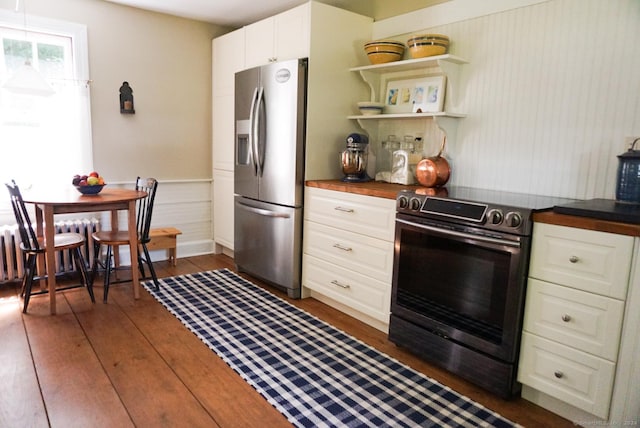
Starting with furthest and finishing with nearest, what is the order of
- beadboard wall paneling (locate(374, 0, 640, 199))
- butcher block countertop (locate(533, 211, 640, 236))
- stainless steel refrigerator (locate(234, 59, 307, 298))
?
stainless steel refrigerator (locate(234, 59, 307, 298))
beadboard wall paneling (locate(374, 0, 640, 199))
butcher block countertop (locate(533, 211, 640, 236))

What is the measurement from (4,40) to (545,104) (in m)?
3.83

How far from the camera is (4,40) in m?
3.27

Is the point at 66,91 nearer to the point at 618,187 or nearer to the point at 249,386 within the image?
the point at 249,386

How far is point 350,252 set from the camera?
9.29 feet

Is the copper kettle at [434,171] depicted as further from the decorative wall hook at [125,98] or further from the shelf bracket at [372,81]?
the decorative wall hook at [125,98]

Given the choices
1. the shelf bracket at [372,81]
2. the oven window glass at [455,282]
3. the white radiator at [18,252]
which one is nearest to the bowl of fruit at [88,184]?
the white radiator at [18,252]

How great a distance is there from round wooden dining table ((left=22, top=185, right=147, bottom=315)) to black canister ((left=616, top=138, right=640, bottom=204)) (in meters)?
2.86

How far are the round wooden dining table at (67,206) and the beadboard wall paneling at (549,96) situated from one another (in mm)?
2266

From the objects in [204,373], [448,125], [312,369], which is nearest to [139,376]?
[204,373]

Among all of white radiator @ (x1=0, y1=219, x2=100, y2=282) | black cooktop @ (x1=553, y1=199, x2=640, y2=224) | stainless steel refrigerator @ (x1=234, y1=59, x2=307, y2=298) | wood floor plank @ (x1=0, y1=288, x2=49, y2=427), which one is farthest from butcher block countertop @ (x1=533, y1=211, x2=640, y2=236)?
white radiator @ (x1=0, y1=219, x2=100, y2=282)

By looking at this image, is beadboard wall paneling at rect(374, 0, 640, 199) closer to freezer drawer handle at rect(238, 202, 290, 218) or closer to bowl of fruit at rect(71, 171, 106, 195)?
freezer drawer handle at rect(238, 202, 290, 218)

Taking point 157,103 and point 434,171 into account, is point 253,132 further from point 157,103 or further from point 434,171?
point 434,171

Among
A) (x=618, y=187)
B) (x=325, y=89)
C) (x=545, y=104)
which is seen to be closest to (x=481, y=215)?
(x=618, y=187)

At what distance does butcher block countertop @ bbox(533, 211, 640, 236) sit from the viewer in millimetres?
1587
